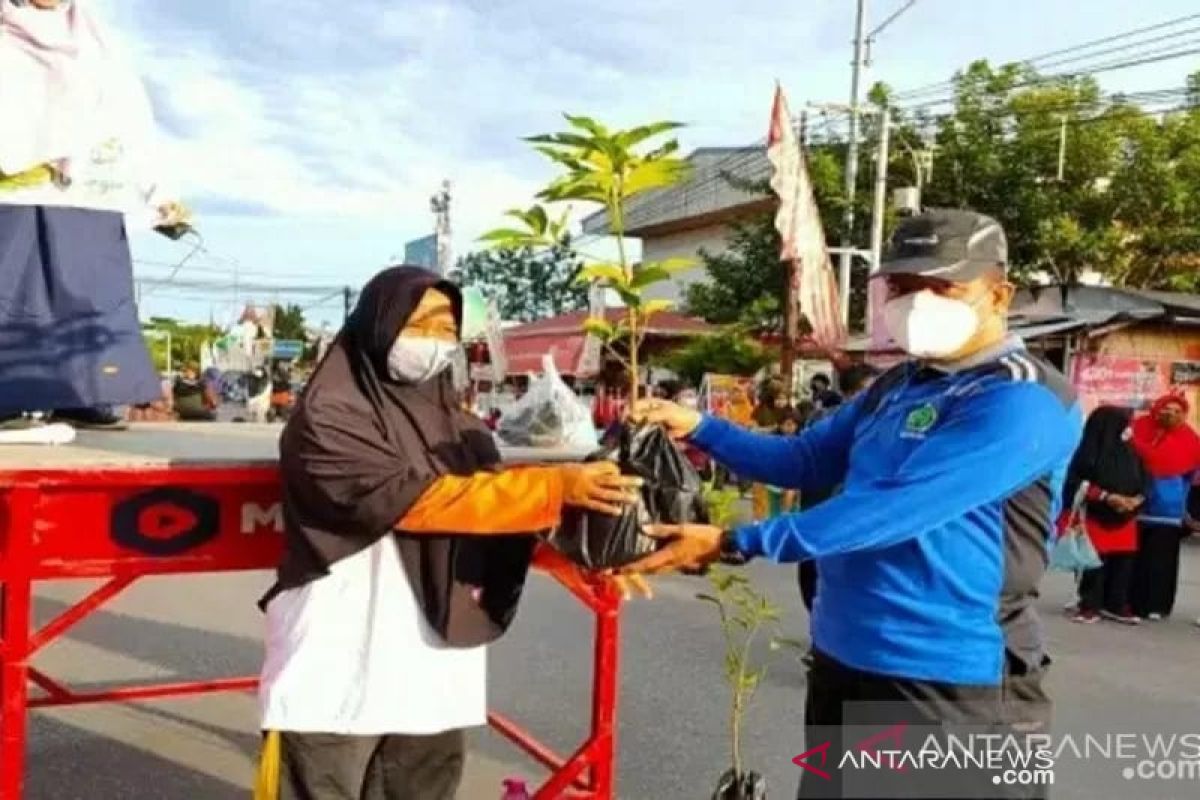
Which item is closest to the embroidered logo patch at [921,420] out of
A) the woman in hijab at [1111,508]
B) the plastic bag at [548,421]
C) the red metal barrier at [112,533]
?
the red metal barrier at [112,533]

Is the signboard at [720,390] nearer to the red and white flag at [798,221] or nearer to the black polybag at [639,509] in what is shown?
the red and white flag at [798,221]

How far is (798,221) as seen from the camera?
14.2 meters

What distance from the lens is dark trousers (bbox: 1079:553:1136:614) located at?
7.94 metres

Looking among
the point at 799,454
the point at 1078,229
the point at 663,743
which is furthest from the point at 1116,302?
the point at 799,454

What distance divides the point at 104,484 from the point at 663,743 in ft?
8.70

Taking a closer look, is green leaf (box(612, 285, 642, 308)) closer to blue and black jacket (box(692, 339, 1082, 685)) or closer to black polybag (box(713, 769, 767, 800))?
blue and black jacket (box(692, 339, 1082, 685))

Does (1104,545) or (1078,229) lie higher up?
(1078,229)

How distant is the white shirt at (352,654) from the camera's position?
8.11 feet

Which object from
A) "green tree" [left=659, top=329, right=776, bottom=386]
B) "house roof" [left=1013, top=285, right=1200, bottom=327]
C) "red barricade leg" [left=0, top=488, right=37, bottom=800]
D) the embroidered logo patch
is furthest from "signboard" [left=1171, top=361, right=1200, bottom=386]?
"red barricade leg" [left=0, top=488, right=37, bottom=800]

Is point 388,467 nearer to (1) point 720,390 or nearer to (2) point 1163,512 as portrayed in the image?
(2) point 1163,512

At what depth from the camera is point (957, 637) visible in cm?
208

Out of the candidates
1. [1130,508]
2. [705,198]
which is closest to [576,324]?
[1130,508]

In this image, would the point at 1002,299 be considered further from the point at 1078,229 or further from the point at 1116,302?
the point at 1078,229

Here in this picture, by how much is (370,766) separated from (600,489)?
2.75 feet
